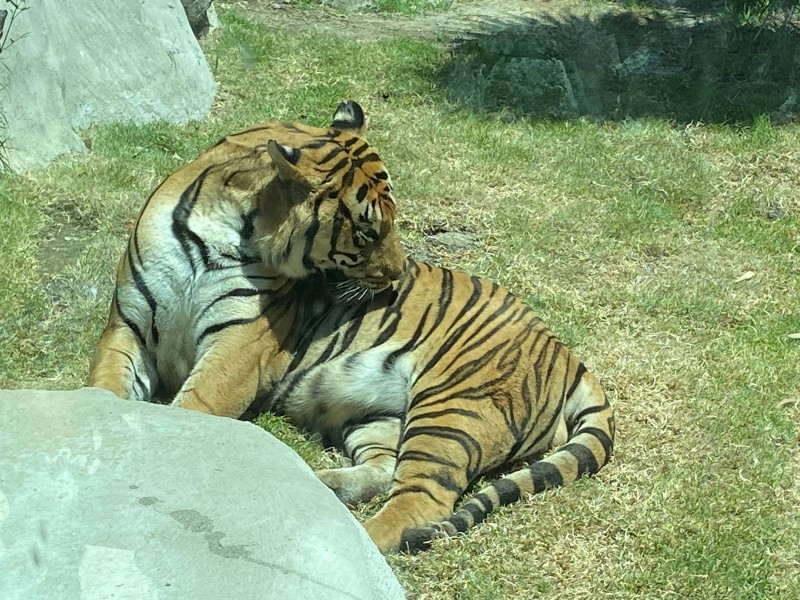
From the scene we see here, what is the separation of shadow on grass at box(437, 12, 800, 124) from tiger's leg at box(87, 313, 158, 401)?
15.4 ft

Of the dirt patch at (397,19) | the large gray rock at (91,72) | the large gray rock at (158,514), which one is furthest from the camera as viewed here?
the dirt patch at (397,19)

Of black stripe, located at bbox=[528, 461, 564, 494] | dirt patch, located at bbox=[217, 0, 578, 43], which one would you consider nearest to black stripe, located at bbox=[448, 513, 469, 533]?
black stripe, located at bbox=[528, 461, 564, 494]

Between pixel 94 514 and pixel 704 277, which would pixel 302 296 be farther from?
pixel 704 277

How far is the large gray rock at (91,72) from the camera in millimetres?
6914

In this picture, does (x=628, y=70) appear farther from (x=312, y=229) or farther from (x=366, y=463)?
(x=366, y=463)

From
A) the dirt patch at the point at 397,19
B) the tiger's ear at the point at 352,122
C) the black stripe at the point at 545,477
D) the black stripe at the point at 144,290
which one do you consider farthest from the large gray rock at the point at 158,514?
the dirt patch at the point at 397,19

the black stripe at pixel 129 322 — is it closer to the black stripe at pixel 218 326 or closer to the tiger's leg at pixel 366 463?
the black stripe at pixel 218 326

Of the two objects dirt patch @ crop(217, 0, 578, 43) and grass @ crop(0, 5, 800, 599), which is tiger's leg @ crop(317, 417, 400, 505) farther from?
dirt patch @ crop(217, 0, 578, 43)

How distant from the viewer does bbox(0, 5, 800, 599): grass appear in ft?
14.7

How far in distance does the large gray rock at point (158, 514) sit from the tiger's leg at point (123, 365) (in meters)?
1.53

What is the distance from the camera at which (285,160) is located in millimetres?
4867

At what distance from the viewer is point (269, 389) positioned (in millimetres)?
5117

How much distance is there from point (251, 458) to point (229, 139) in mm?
2413

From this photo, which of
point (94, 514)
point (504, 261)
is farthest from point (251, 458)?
point (504, 261)
